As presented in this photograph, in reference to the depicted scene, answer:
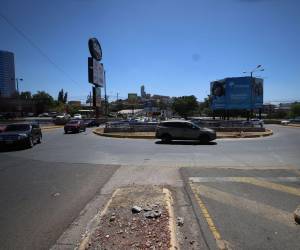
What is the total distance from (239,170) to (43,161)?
822 cm

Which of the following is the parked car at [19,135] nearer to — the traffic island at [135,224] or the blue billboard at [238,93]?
the traffic island at [135,224]

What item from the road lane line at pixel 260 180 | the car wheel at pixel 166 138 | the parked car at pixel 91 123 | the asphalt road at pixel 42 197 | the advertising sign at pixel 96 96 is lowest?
the parked car at pixel 91 123

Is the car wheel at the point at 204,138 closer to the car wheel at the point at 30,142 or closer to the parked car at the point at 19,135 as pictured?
the parked car at the point at 19,135

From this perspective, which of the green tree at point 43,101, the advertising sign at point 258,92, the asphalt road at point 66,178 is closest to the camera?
the asphalt road at point 66,178

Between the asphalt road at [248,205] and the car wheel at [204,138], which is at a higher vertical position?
the asphalt road at [248,205]

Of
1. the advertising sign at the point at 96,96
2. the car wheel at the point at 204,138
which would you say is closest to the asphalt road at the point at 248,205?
the car wheel at the point at 204,138

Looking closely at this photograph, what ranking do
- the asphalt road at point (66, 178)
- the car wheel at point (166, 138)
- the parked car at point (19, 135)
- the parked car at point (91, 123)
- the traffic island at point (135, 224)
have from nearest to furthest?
1. the traffic island at point (135, 224)
2. the asphalt road at point (66, 178)
3. the parked car at point (19, 135)
4. the car wheel at point (166, 138)
5. the parked car at point (91, 123)

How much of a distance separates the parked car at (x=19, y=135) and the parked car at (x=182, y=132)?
29.9 ft

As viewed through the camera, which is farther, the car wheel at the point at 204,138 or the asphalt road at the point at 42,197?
the car wheel at the point at 204,138

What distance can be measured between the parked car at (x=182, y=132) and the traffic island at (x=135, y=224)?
18.5m

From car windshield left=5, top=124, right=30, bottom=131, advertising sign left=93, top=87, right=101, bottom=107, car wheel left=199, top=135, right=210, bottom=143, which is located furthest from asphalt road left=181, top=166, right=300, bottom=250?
A: advertising sign left=93, top=87, right=101, bottom=107

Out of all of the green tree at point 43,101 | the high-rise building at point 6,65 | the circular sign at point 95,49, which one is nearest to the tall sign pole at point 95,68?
the circular sign at point 95,49

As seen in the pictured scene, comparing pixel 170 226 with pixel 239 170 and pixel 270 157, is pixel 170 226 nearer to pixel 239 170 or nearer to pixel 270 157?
pixel 239 170

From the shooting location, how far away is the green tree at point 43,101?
455 feet
